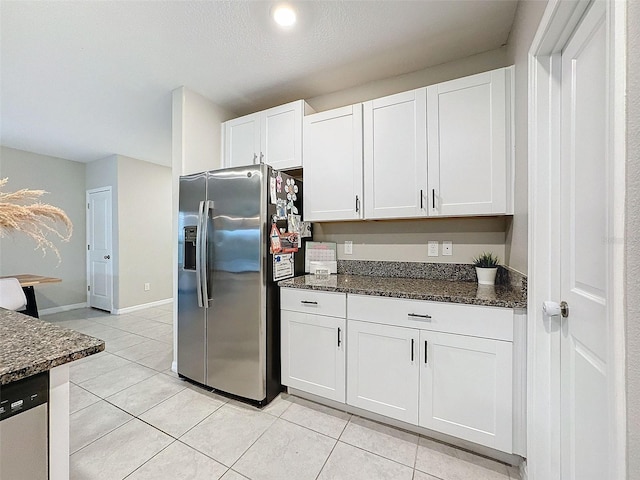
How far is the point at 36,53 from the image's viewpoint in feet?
6.49

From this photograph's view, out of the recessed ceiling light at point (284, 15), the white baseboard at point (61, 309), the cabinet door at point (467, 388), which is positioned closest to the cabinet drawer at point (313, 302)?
the cabinet door at point (467, 388)

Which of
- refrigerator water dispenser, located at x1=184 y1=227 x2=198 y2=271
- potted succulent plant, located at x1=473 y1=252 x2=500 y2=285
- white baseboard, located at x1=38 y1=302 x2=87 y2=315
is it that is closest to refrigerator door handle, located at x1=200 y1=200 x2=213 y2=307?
refrigerator water dispenser, located at x1=184 y1=227 x2=198 y2=271

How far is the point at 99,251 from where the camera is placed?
459 centimetres

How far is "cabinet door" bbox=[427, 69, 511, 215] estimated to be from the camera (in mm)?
1688

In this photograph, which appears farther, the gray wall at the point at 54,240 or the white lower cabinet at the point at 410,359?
the gray wall at the point at 54,240

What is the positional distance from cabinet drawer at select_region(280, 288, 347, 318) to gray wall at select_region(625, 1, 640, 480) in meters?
1.32

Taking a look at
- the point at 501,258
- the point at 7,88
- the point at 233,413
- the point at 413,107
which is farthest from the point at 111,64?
the point at 501,258

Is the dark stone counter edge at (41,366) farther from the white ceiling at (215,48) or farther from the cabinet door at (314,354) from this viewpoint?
the white ceiling at (215,48)

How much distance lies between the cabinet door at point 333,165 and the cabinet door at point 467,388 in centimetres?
110

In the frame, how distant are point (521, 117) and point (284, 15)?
151 centimetres

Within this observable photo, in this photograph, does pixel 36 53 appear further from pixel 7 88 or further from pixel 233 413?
pixel 233 413

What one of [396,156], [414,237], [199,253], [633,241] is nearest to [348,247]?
[414,237]

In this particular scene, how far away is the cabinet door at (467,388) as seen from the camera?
1384 millimetres

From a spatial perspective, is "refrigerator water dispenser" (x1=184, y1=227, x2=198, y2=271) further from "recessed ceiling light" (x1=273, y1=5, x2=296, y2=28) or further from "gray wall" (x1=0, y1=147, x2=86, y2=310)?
"gray wall" (x1=0, y1=147, x2=86, y2=310)
